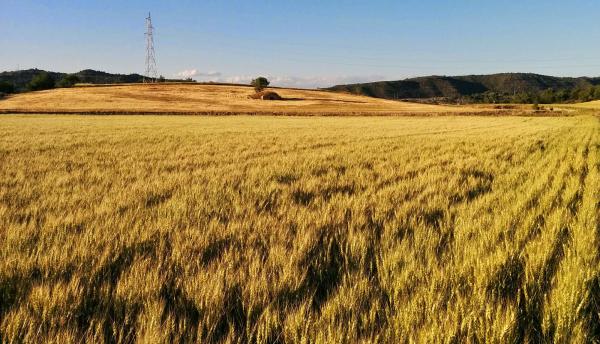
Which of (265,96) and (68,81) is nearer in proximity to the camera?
(265,96)

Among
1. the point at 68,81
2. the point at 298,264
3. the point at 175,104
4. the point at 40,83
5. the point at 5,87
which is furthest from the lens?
the point at 68,81

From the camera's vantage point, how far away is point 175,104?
2557 inches

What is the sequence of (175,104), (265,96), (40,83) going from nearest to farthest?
(175,104)
(265,96)
(40,83)

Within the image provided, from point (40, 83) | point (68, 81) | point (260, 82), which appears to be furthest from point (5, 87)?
point (260, 82)

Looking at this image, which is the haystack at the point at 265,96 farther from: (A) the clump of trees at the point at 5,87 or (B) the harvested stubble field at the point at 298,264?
(B) the harvested stubble field at the point at 298,264

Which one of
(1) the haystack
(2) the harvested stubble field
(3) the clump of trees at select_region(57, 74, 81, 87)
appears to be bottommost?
(2) the harvested stubble field

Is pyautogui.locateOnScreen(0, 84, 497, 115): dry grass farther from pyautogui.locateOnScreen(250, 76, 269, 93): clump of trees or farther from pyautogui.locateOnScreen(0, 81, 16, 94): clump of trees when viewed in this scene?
→ pyautogui.locateOnScreen(0, 81, 16, 94): clump of trees

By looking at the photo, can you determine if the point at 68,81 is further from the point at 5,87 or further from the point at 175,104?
the point at 175,104

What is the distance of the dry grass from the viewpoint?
56.6m

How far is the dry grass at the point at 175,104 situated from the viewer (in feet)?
186

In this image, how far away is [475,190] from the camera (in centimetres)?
590

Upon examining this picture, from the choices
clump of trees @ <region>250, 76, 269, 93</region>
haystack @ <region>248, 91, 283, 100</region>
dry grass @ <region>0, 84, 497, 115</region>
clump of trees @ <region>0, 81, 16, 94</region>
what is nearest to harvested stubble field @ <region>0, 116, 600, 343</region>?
dry grass @ <region>0, 84, 497, 115</region>

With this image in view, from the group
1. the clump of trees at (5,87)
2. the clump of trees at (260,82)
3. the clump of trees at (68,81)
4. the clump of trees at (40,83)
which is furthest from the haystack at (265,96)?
the clump of trees at (5,87)

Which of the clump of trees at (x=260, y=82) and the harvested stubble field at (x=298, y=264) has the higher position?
the clump of trees at (x=260, y=82)
